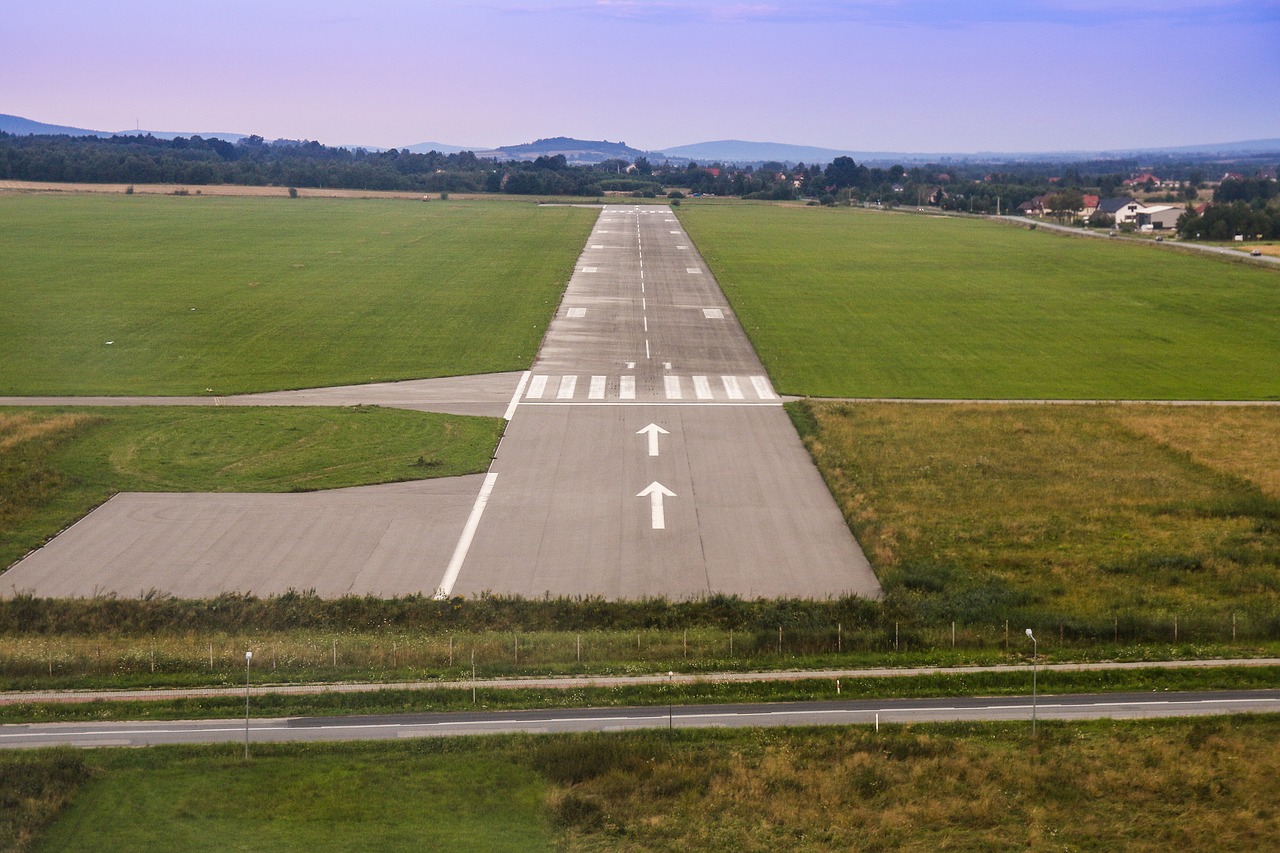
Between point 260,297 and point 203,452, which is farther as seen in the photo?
point 260,297

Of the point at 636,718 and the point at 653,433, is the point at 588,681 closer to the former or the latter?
the point at 636,718

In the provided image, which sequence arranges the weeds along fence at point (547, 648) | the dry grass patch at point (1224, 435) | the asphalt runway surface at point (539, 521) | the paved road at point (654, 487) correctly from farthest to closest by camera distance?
the dry grass patch at point (1224, 435) < the paved road at point (654, 487) < the asphalt runway surface at point (539, 521) < the weeds along fence at point (547, 648)

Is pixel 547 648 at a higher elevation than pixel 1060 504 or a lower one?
lower

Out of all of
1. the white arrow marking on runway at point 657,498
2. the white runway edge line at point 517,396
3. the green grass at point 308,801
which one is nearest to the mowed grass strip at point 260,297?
the white runway edge line at point 517,396

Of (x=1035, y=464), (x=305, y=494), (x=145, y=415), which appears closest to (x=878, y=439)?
(x=1035, y=464)

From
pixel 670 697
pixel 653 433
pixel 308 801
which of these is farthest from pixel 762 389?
pixel 308 801

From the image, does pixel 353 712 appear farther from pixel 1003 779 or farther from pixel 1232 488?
pixel 1232 488

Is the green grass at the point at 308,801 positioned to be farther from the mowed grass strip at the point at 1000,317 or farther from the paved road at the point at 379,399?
the mowed grass strip at the point at 1000,317
